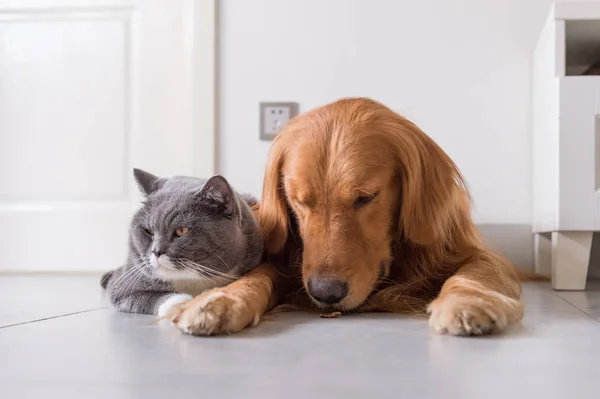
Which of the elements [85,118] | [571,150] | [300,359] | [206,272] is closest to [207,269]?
[206,272]

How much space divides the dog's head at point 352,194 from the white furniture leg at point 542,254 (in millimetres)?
973

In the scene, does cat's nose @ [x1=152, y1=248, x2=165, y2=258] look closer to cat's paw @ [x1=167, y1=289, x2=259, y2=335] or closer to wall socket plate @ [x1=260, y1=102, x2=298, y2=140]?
cat's paw @ [x1=167, y1=289, x2=259, y2=335]

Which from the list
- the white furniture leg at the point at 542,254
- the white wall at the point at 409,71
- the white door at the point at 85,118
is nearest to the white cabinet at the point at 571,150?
the white furniture leg at the point at 542,254

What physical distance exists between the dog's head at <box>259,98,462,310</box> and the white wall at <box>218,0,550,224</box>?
102 cm

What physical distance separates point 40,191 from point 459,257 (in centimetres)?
219

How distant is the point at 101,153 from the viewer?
112 inches

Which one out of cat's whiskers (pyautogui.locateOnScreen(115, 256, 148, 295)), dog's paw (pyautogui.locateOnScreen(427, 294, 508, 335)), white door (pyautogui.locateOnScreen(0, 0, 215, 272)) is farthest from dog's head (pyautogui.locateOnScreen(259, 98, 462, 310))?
white door (pyautogui.locateOnScreen(0, 0, 215, 272))

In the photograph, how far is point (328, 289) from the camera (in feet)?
4.34

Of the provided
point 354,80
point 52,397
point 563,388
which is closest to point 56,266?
point 354,80

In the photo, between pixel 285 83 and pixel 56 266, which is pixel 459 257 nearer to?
pixel 285 83

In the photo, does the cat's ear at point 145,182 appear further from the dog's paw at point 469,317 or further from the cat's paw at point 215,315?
the dog's paw at point 469,317

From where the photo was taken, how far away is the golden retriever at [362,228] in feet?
4.38

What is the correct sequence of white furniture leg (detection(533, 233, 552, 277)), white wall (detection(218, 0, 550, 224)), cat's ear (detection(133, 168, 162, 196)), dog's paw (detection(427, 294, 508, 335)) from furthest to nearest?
white wall (detection(218, 0, 550, 224)) < white furniture leg (detection(533, 233, 552, 277)) < cat's ear (detection(133, 168, 162, 196)) < dog's paw (detection(427, 294, 508, 335))

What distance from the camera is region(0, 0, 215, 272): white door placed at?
278 centimetres
